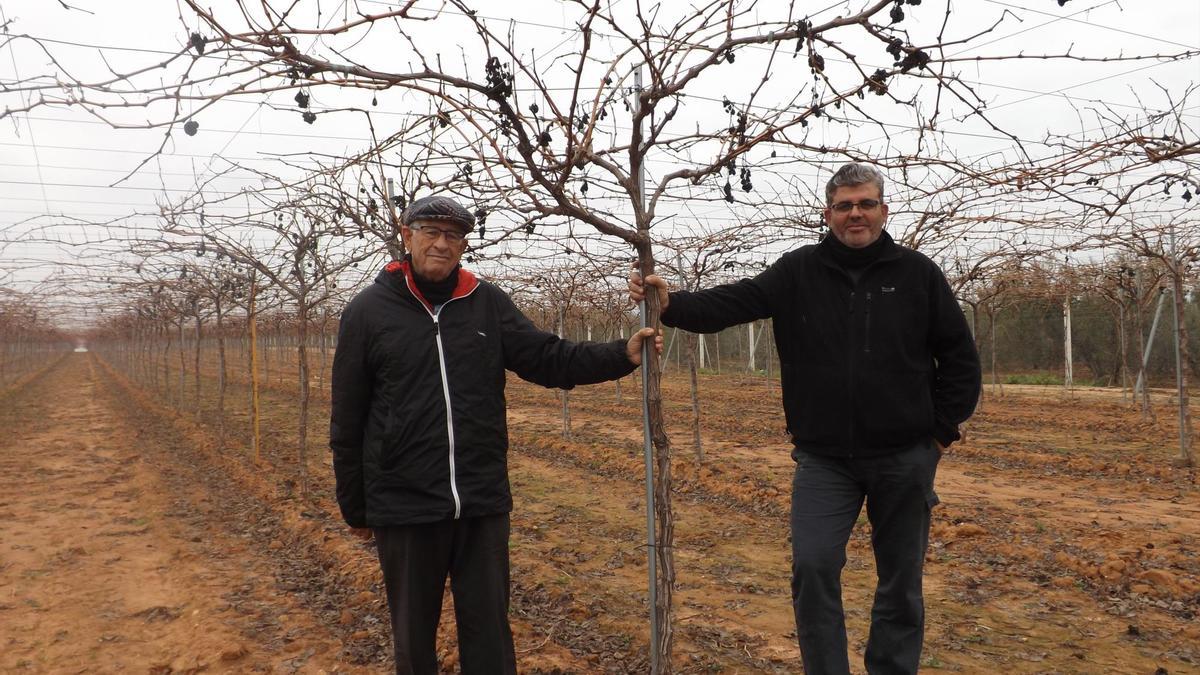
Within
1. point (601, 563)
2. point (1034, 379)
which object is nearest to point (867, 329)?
point (601, 563)

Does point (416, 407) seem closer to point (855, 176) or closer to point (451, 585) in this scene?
point (451, 585)

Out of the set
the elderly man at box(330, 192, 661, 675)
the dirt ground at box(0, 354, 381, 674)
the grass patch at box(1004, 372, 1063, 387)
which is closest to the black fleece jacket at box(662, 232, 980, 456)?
the elderly man at box(330, 192, 661, 675)

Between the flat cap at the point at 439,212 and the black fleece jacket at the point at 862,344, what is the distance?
73 cm

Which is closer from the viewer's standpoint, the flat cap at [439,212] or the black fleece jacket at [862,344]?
the black fleece jacket at [862,344]

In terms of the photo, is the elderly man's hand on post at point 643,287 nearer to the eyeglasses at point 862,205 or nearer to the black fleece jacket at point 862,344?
the black fleece jacket at point 862,344

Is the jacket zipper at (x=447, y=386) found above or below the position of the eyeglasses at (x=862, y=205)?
below

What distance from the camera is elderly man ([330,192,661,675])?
7.94ft

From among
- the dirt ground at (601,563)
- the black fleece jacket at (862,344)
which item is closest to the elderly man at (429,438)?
the black fleece jacket at (862,344)

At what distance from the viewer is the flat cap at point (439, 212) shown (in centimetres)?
252

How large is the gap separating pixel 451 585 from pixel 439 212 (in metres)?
1.19

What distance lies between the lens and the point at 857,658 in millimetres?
3631

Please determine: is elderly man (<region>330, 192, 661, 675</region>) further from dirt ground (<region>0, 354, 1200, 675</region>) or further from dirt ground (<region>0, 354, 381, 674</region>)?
dirt ground (<region>0, 354, 381, 674</region>)

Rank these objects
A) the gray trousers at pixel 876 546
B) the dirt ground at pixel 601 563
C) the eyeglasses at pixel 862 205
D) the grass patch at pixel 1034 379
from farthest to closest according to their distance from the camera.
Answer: the grass patch at pixel 1034 379 → the dirt ground at pixel 601 563 → the eyeglasses at pixel 862 205 → the gray trousers at pixel 876 546

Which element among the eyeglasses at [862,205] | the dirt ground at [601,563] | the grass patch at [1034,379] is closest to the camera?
the eyeglasses at [862,205]
